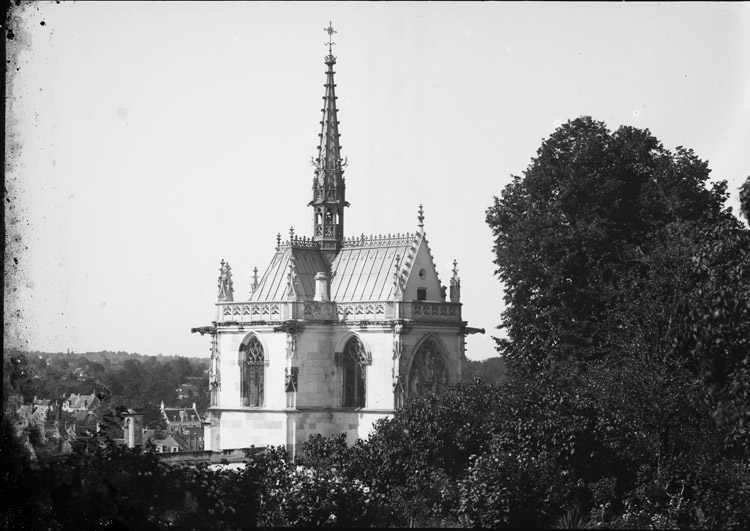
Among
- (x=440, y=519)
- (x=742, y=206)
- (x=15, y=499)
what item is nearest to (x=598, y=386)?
(x=440, y=519)

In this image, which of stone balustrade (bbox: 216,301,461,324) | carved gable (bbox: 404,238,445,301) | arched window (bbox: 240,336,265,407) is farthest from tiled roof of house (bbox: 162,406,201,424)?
carved gable (bbox: 404,238,445,301)

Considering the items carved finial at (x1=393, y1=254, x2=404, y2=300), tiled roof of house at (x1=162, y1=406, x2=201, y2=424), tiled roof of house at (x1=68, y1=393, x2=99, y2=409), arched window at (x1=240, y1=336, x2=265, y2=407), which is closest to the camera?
carved finial at (x1=393, y1=254, x2=404, y2=300)

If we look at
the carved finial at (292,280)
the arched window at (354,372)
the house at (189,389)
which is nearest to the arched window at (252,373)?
the carved finial at (292,280)

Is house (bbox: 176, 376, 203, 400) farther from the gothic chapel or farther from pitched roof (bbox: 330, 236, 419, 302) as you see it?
pitched roof (bbox: 330, 236, 419, 302)

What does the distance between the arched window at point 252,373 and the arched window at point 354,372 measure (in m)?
3.44

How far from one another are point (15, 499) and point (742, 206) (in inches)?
638

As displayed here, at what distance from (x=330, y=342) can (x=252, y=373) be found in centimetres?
354

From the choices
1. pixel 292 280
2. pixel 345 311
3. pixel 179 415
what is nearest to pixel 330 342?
pixel 345 311

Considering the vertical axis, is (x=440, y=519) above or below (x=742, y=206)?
below

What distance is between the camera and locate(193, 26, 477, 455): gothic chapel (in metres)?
57.1

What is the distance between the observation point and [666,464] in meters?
39.2

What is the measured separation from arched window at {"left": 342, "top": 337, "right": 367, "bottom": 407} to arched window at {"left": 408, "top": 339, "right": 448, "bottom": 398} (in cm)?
208

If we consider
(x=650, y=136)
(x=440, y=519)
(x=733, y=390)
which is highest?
(x=650, y=136)

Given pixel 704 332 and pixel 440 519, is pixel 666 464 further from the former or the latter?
pixel 704 332
